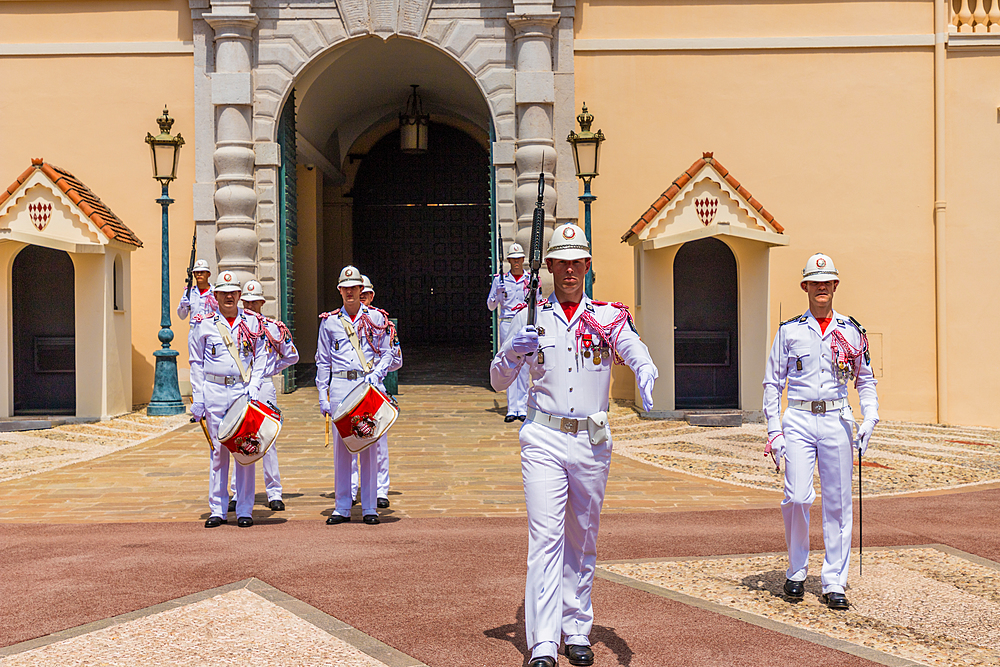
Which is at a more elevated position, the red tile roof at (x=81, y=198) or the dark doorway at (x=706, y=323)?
the red tile roof at (x=81, y=198)

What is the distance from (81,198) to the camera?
14.3m

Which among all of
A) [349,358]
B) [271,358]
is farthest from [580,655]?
[271,358]

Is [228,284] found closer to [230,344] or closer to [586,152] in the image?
[230,344]

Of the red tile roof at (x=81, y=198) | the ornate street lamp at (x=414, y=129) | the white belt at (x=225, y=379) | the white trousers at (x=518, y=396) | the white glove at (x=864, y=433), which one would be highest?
the ornate street lamp at (x=414, y=129)

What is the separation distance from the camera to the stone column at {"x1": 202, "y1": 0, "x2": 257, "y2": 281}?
1605 cm

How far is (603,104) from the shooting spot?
647 inches

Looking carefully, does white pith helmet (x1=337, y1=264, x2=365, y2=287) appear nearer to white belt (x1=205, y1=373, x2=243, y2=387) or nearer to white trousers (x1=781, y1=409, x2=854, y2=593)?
white belt (x1=205, y1=373, x2=243, y2=387)

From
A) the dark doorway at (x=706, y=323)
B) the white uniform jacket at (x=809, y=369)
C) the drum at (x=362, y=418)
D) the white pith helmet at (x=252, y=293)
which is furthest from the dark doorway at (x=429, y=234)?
the white uniform jacket at (x=809, y=369)

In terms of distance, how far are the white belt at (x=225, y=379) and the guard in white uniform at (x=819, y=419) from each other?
4384 millimetres

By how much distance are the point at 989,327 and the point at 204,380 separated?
1291cm

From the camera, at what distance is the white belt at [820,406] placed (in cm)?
598

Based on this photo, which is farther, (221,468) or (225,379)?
(225,379)

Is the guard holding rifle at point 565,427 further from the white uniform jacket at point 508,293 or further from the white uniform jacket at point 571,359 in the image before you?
the white uniform jacket at point 508,293

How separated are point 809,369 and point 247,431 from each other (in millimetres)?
4219
